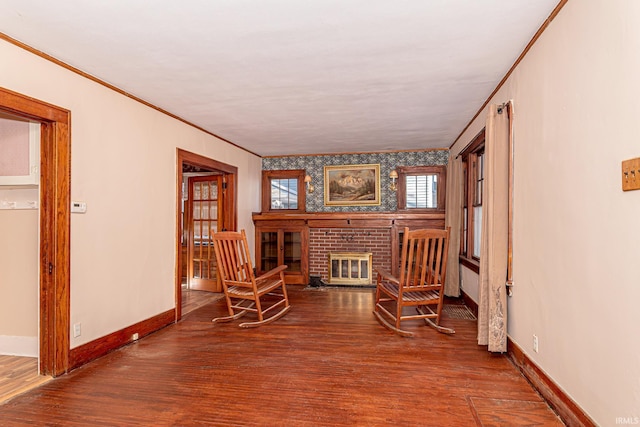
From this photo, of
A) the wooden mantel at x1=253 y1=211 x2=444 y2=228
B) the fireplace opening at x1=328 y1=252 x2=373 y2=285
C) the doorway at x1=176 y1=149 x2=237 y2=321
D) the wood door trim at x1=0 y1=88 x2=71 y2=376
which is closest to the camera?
the wood door trim at x1=0 y1=88 x2=71 y2=376

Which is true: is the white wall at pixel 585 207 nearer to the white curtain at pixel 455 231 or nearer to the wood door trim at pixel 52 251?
the white curtain at pixel 455 231

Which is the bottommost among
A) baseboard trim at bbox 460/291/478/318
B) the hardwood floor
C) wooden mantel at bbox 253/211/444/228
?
the hardwood floor

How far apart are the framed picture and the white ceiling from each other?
2237 mm

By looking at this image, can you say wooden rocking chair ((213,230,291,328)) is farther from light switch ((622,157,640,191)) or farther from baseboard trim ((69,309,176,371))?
light switch ((622,157,640,191))

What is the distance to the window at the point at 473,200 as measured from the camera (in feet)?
14.4

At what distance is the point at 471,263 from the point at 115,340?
3979 mm

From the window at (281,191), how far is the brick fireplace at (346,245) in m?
0.79

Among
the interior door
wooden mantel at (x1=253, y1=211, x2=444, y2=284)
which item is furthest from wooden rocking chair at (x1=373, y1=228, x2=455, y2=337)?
the interior door

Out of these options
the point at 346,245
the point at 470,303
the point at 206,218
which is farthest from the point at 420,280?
the point at 206,218

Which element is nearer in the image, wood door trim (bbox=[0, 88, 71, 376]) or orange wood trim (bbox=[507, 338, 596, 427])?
orange wood trim (bbox=[507, 338, 596, 427])

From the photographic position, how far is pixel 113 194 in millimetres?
3148

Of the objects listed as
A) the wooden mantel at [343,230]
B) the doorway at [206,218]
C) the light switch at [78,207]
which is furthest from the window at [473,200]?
the light switch at [78,207]

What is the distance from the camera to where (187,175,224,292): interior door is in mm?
5453

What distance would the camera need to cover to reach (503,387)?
7.81 ft
